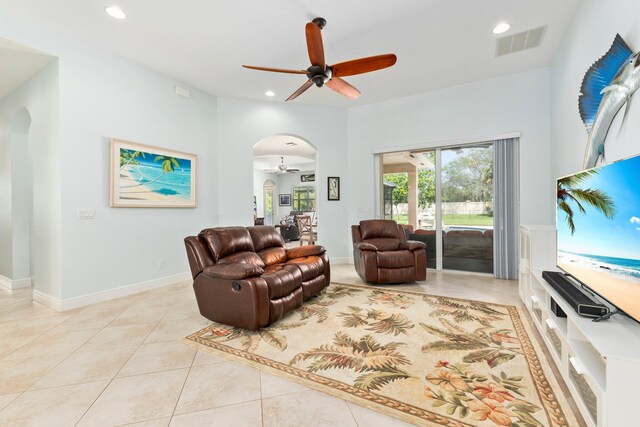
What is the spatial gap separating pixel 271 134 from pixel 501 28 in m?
3.66

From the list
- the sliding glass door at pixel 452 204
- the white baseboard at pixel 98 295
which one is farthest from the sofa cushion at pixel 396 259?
the white baseboard at pixel 98 295

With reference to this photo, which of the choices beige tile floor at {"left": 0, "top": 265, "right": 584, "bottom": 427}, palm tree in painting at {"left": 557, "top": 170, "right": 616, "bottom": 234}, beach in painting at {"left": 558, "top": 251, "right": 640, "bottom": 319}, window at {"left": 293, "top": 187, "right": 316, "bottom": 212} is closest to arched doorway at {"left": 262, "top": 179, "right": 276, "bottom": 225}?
window at {"left": 293, "top": 187, "right": 316, "bottom": 212}

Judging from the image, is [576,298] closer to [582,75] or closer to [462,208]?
[582,75]

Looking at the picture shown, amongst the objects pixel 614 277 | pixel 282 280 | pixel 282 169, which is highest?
pixel 282 169

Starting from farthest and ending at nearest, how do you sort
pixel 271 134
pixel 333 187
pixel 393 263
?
pixel 333 187 → pixel 271 134 → pixel 393 263

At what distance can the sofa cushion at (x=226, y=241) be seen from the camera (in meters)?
2.94

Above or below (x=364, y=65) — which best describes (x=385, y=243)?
below

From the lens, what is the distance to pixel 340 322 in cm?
276

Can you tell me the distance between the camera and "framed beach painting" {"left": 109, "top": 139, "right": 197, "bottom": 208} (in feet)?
11.9

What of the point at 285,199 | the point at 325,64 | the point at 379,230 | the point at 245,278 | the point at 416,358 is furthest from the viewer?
the point at 285,199

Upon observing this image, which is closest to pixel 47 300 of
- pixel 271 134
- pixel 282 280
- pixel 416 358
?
pixel 282 280

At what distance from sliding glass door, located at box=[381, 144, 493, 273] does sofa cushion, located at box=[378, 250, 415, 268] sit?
132 centimetres

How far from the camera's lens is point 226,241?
10.1 ft

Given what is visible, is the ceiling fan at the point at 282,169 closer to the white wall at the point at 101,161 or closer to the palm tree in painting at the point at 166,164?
the white wall at the point at 101,161
